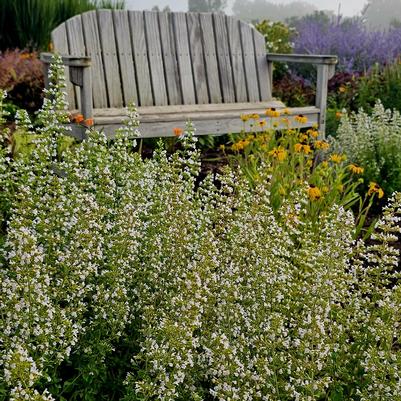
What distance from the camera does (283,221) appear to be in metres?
2.81

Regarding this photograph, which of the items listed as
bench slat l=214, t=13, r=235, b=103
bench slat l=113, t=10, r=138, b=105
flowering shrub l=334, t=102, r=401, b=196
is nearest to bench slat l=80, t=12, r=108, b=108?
bench slat l=113, t=10, r=138, b=105

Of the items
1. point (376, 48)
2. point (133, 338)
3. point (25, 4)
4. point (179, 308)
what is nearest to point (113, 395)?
point (133, 338)

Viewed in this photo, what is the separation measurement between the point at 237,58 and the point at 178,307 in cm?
427

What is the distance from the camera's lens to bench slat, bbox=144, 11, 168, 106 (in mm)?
5684

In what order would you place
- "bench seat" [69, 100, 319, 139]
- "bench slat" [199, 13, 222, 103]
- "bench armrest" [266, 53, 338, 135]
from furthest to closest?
1. "bench slat" [199, 13, 222, 103]
2. "bench armrest" [266, 53, 338, 135]
3. "bench seat" [69, 100, 319, 139]

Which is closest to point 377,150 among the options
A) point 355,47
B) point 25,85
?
point 25,85

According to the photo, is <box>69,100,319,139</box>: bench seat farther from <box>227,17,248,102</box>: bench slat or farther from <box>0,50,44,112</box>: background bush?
<box>0,50,44,112</box>: background bush

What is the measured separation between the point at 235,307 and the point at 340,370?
1.47ft

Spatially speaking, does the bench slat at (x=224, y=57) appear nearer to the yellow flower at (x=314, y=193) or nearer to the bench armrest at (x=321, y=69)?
the bench armrest at (x=321, y=69)

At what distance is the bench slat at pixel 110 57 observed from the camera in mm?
5469

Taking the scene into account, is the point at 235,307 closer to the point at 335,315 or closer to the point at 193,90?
the point at 335,315

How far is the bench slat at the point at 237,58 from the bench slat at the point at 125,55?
1.00 meters

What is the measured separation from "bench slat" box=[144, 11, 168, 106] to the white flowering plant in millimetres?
3026

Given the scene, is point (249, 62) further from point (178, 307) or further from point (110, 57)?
point (178, 307)
